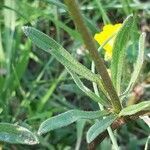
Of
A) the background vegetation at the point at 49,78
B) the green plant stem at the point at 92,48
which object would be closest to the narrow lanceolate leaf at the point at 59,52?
the green plant stem at the point at 92,48

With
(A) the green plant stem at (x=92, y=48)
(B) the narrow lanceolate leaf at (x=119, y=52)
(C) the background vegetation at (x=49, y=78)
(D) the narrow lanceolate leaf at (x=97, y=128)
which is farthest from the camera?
(C) the background vegetation at (x=49, y=78)

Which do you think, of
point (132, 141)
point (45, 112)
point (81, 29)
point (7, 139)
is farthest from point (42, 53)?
point (81, 29)

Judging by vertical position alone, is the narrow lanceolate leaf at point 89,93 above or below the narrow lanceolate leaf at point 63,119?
above

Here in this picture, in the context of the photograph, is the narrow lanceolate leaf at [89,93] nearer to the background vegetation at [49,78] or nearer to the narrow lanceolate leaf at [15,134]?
the narrow lanceolate leaf at [15,134]

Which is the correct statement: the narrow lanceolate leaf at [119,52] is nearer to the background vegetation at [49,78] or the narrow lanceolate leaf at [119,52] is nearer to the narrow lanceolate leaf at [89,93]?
the narrow lanceolate leaf at [89,93]

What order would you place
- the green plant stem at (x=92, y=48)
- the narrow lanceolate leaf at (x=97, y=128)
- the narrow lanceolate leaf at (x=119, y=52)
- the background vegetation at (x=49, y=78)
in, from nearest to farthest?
the green plant stem at (x=92, y=48) → the narrow lanceolate leaf at (x=97, y=128) → the narrow lanceolate leaf at (x=119, y=52) → the background vegetation at (x=49, y=78)

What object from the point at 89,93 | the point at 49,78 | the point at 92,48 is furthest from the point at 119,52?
the point at 49,78

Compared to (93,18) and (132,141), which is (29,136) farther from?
(93,18)

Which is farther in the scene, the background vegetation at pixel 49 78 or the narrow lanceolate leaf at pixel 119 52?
the background vegetation at pixel 49 78
